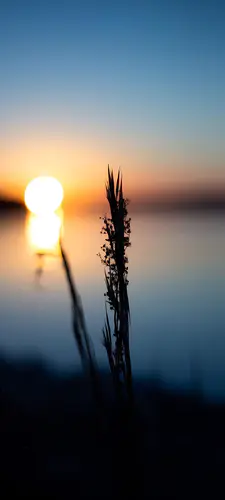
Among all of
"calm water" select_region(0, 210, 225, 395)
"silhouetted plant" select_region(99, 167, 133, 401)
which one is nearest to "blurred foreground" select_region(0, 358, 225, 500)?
"silhouetted plant" select_region(99, 167, 133, 401)

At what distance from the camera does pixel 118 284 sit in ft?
11.7

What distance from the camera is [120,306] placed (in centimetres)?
354

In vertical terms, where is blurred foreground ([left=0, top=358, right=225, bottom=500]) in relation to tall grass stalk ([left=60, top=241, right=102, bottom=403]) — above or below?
below

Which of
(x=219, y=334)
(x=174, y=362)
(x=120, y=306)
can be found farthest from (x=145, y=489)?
(x=219, y=334)

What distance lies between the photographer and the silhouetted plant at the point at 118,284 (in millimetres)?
3537

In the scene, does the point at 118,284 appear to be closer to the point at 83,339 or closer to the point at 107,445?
the point at 83,339

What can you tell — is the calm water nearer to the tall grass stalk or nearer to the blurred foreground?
the tall grass stalk

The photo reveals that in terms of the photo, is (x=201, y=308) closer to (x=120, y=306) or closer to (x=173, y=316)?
(x=173, y=316)

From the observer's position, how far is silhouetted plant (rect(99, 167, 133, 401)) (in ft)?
11.6

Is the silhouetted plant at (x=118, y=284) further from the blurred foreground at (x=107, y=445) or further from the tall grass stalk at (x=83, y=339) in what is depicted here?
the blurred foreground at (x=107, y=445)

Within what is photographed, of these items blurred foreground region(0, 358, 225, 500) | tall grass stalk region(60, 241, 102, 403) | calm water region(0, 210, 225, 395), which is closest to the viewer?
tall grass stalk region(60, 241, 102, 403)

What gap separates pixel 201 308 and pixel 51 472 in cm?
1790

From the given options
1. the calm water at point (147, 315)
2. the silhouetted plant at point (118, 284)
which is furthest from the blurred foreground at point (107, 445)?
the calm water at point (147, 315)

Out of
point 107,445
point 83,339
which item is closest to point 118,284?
point 83,339
